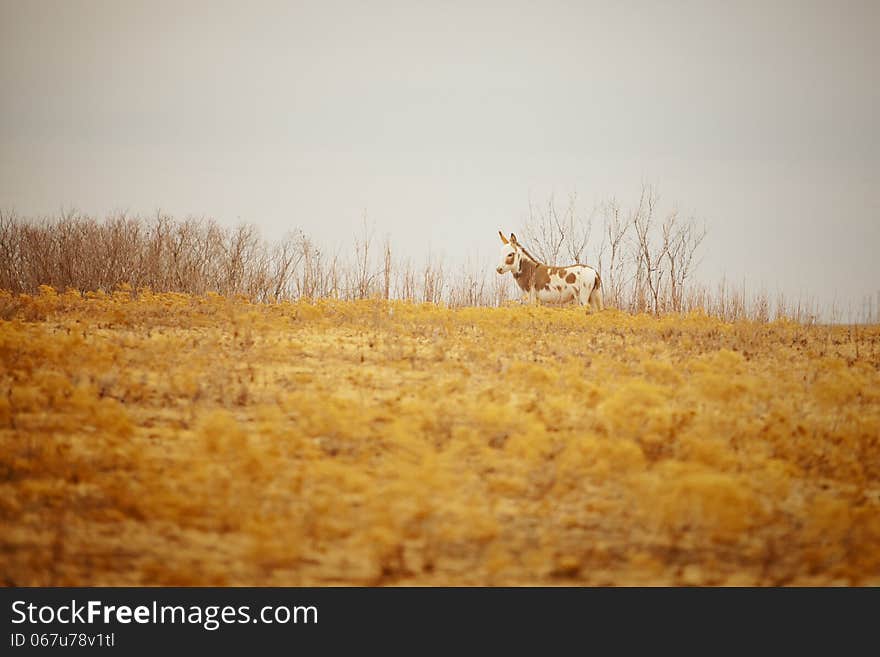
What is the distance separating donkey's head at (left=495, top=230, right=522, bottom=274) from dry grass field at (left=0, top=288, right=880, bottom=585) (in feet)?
22.8

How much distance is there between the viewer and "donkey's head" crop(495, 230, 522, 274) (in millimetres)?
15570

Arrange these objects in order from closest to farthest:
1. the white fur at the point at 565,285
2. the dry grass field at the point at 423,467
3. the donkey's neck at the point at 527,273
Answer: the dry grass field at the point at 423,467, the white fur at the point at 565,285, the donkey's neck at the point at 527,273

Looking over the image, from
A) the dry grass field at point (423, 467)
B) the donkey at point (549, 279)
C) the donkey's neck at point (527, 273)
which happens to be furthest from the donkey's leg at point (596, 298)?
the dry grass field at point (423, 467)

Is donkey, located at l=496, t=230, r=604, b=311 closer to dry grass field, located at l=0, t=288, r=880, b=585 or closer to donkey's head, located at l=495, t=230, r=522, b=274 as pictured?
donkey's head, located at l=495, t=230, r=522, b=274

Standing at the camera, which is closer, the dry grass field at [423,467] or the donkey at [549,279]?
the dry grass field at [423,467]

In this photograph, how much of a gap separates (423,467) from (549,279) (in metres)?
11.4

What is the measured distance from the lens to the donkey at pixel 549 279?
15.1m

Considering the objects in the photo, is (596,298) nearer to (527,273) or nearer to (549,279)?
(549,279)

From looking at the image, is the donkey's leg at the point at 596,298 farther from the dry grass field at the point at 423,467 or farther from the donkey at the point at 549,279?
the dry grass field at the point at 423,467

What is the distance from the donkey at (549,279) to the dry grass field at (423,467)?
20.7ft

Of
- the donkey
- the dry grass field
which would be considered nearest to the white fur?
the donkey

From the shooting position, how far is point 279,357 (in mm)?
8133

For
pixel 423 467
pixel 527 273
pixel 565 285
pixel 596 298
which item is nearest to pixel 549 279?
pixel 565 285

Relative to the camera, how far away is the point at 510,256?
51.1 ft
